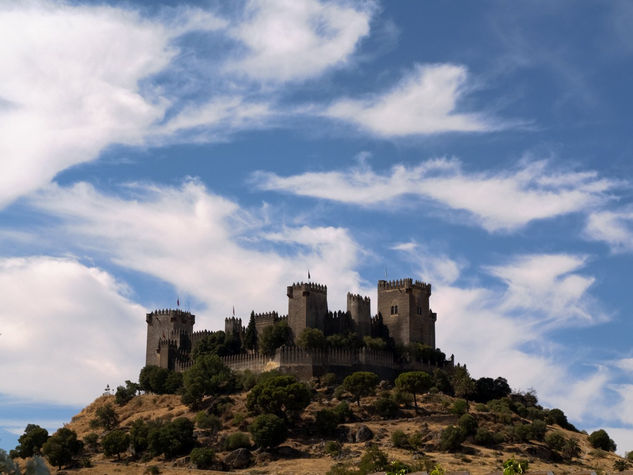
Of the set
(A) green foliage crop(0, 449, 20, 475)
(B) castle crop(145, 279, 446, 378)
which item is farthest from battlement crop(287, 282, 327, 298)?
(A) green foliage crop(0, 449, 20, 475)

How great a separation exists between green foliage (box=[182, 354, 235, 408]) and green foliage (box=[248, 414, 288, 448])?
15.8m

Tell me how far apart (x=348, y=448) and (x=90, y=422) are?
33546 mm

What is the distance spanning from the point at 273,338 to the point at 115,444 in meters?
22.8

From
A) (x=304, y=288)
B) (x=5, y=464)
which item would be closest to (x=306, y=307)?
(x=304, y=288)

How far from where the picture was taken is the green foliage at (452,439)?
79.9 metres

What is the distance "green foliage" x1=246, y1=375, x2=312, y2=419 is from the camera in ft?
281

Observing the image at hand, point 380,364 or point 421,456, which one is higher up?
point 380,364

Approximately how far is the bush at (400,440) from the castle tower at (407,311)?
25.0 metres

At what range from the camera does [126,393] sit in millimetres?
108438

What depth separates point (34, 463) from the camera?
1339cm

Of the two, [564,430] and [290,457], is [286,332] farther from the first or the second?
[564,430]

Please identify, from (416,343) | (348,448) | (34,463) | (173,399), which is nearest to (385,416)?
(348,448)

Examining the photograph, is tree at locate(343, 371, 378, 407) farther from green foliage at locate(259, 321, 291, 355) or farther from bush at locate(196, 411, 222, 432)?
bush at locate(196, 411, 222, 432)

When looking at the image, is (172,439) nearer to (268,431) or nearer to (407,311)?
(268,431)
